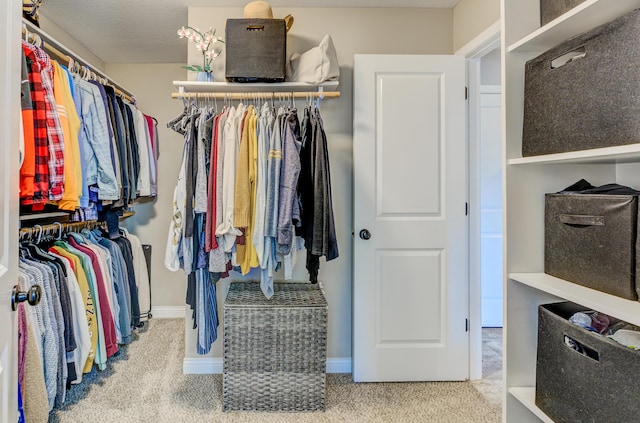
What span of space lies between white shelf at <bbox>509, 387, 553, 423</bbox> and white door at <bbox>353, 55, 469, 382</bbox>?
110 centimetres

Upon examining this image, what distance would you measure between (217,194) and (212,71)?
906 millimetres

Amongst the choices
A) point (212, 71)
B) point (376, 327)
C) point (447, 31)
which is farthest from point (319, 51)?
point (376, 327)

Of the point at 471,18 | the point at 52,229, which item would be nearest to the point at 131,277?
the point at 52,229

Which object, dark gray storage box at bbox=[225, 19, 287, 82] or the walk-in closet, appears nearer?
the walk-in closet

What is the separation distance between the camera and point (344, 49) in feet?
8.26

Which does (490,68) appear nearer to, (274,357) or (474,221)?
(474,221)

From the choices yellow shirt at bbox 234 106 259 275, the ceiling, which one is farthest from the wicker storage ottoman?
the ceiling

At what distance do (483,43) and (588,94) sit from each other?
133cm

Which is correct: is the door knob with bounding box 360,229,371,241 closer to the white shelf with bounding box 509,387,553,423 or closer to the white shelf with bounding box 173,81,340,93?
the white shelf with bounding box 173,81,340,93

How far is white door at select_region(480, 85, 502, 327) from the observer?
3320 millimetres

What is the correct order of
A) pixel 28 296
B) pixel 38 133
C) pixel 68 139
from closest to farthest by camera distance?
pixel 28 296 < pixel 38 133 < pixel 68 139

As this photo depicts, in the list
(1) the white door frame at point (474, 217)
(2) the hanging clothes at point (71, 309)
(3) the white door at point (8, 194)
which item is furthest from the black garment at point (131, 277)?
(1) the white door frame at point (474, 217)

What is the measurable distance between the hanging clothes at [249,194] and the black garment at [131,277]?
Result: 1.03m

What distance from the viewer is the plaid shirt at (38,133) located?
1.68 metres
